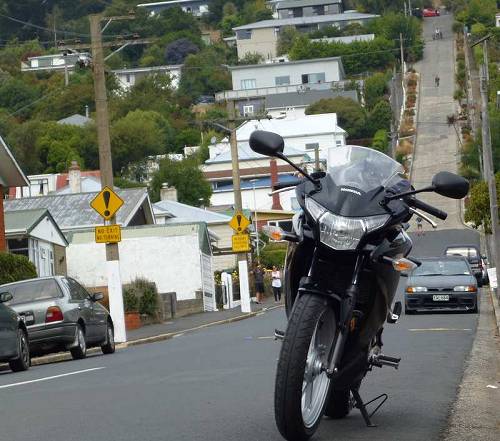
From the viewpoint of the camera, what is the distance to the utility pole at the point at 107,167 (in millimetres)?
28578

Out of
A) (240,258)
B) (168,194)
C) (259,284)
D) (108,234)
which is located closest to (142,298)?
(108,234)

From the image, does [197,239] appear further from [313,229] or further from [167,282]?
[313,229]

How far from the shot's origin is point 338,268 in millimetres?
9492

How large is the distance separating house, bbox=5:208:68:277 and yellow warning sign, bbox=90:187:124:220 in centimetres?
1554

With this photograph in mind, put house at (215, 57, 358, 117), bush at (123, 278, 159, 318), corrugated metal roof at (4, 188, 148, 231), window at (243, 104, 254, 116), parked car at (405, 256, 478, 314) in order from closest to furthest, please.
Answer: parked car at (405, 256, 478, 314), bush at (123, 278, 159, 318), corrugated metal roof at (4, 188, 148, 231), window at (243, 104, 254, 116), house at (215, 57, 358, 117)

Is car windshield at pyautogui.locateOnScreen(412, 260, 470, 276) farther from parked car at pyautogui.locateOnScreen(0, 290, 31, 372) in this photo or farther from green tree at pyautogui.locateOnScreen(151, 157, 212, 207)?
green tree at pyautogui.locateOnScreen(151, 157, 212, 207)

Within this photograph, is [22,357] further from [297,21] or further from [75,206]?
[297,21]

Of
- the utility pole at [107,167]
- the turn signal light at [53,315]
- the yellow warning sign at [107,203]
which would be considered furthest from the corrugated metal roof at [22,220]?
the turn signal light at [53,315]

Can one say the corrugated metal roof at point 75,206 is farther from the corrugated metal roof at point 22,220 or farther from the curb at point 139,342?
the curb at point 139,342

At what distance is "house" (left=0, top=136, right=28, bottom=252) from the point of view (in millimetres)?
39406

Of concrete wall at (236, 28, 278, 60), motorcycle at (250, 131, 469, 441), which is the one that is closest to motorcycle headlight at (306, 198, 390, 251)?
motorcycle at (250, 131, 469, 441)

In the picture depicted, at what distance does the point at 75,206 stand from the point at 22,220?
1392cm

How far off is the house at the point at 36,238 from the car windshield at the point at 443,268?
1422 cm

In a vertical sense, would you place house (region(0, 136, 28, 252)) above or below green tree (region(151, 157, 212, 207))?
above
